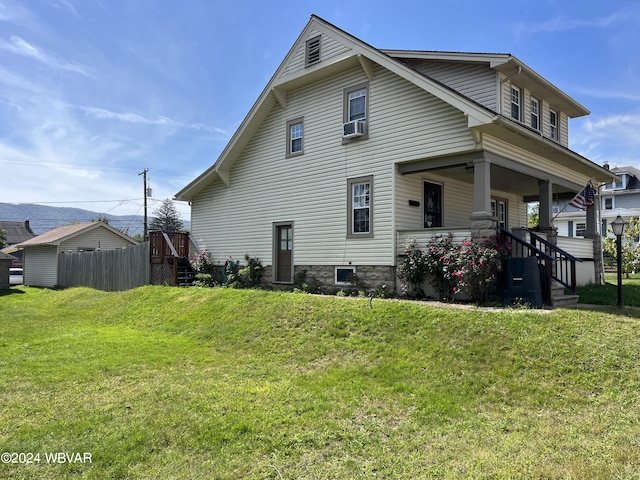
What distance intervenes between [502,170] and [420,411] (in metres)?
8.59

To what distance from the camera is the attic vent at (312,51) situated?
1302cm

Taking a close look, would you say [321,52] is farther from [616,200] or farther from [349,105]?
[616,200]

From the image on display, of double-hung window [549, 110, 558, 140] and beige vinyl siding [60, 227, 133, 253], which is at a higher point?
double-hung window [549, 110, 558, 140]

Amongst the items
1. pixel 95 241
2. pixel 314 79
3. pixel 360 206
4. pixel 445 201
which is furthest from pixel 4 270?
pixel 445 201

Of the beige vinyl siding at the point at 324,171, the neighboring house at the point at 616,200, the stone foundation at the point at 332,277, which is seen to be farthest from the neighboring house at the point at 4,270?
the neighboring house at the point at 616,200

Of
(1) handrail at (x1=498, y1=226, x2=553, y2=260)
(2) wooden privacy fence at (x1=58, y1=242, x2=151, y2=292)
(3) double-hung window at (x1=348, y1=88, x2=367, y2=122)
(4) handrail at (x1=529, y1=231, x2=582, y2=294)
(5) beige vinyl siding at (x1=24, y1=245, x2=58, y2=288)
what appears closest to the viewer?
(1) handrail at (x1=498, y1=226, x2=553, y2=260)

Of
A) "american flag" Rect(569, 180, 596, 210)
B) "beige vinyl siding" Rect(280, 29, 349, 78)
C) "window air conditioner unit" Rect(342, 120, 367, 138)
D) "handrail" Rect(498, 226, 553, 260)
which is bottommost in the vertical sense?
"handrail" Rect(498, 226, 553, 260)

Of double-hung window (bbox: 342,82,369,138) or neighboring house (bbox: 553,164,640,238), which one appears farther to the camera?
neighboring house (bbox: 553,164,640,238)

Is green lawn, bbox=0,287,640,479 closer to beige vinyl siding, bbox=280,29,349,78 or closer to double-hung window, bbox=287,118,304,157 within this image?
double-hung window, bbox=287,118,304,157

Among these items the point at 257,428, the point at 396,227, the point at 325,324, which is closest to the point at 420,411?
the point at 257,428

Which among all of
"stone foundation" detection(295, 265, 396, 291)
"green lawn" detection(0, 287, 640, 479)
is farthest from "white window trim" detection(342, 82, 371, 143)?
"green lawn" detection(0, 287, 640, 479)

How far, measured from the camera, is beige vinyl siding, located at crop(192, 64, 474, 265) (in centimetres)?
1117

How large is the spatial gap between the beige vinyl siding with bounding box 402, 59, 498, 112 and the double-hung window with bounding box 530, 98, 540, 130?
2.33 metres

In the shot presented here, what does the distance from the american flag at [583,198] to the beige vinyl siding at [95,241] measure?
84.3 feet
